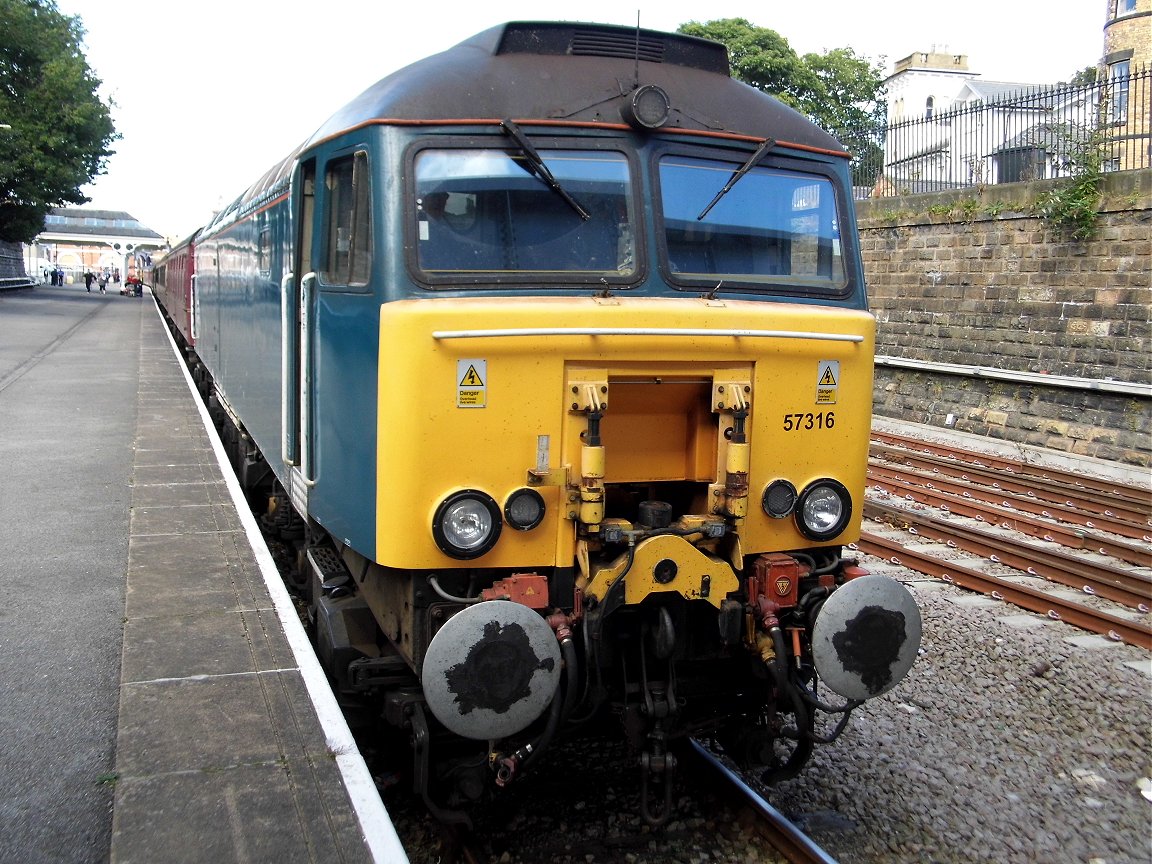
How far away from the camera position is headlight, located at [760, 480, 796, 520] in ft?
15.3

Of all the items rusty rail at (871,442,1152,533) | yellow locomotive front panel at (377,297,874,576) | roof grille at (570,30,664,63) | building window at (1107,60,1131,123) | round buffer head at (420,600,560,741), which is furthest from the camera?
building window at (1107,60,1131,123)

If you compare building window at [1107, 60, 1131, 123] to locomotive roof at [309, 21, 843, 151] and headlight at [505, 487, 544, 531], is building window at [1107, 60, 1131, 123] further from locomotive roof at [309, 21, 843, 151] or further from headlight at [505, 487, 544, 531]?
headlight at [505, 487, 544, 531]

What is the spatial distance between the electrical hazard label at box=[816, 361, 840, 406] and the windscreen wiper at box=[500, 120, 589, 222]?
125cm

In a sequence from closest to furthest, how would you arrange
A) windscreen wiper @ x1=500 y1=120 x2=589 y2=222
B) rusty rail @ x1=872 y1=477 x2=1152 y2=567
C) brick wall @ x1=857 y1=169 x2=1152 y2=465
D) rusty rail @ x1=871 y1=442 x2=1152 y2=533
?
windscreen wiper @ x1=500 y1=120 x2=589 y2=222 → rusty rail @ x1=872 y1=477 x2=1152 y2=567 → rusty rail @ x1=871 y1=442 x2=1152 y2=533 → brick wall @ x1=857 y1=169 x2=1152 y2=465

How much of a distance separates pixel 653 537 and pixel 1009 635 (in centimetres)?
408

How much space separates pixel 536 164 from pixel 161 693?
2.89 meters

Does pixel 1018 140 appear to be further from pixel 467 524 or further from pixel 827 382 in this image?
pixel 467 524

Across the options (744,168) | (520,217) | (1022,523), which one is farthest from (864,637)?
(1022,523)

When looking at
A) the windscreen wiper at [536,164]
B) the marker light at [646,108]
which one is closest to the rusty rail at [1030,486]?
the marker light at [646,108]

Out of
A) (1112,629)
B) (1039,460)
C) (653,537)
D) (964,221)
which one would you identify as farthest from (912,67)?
(653,537)

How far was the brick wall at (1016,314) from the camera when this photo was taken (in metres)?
14.2

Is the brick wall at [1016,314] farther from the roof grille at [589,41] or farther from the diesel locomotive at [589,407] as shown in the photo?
the roof grille at [589,41]

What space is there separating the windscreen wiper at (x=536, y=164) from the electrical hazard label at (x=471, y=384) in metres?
0.84

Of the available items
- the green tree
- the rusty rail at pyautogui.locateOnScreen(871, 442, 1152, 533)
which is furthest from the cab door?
the green tree
